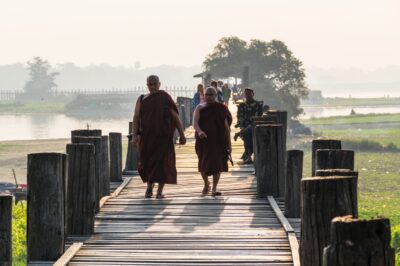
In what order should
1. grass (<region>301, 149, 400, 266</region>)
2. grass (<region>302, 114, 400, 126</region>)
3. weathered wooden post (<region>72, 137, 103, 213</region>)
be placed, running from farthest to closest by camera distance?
grass (<region>302, 114, 400, 126</region>) < grass (<region>301, 149, 400, 266</region>) < weathered wooden post (<region>72, 137, 103, 213</region>)

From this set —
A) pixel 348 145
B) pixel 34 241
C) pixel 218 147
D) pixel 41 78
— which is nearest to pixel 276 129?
pixel 218 147

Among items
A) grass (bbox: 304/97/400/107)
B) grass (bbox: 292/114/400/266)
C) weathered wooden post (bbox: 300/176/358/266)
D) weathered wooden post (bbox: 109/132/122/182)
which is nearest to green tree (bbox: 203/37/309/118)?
grass (bbox: 292/114/400/266)

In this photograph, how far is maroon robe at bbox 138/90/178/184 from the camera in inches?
408

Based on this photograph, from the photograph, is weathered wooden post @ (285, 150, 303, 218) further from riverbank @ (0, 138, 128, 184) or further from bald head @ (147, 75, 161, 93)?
riverbank @ (0, 138, 128, 184)

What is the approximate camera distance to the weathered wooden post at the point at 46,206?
718 cm

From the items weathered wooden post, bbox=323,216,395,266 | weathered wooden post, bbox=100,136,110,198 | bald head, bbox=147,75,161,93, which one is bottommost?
weathered wooden post, bbox=100,136,110,198

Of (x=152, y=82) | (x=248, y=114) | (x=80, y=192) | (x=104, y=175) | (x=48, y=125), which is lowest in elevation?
(x=48, y=125)

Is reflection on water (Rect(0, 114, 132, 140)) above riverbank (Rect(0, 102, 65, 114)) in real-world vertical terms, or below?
below

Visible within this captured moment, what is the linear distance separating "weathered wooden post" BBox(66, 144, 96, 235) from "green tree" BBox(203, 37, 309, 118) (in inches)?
2637

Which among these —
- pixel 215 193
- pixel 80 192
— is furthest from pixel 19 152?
pixel 80 192

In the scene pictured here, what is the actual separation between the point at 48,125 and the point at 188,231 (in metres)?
122

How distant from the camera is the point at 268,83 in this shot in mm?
74562

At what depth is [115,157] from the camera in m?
12.5

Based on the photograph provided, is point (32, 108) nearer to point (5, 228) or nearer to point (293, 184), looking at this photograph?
point (293, 184)
